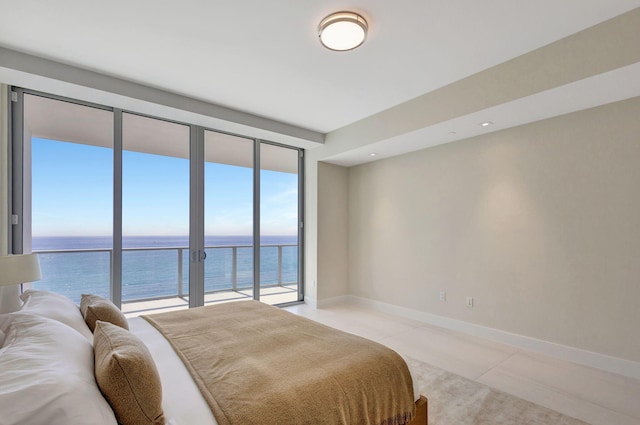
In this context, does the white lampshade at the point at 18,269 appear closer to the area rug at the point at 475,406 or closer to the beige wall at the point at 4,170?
the beige wall at the point at 4,170

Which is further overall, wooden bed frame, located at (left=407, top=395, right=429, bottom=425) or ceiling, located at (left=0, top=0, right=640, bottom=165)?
ceiling, located at (left=0, top=0, right=640, bottom=165)

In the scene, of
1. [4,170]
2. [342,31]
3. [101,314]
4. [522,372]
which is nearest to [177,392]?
[101,314]

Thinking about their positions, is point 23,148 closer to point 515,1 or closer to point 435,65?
point 435,65

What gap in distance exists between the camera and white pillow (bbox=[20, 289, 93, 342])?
1716 mm

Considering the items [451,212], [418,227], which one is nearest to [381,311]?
[418,227]

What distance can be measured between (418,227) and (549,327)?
1.93 meters

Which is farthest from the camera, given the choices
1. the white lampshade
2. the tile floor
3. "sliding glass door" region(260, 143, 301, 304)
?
"sliding glass door" region(260, 143, 301, 304)

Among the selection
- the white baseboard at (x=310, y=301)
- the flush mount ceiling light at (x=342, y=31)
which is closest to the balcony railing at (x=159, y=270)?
the white baseboard at (x=310, y=301)

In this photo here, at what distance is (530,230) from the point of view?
11.5 feet

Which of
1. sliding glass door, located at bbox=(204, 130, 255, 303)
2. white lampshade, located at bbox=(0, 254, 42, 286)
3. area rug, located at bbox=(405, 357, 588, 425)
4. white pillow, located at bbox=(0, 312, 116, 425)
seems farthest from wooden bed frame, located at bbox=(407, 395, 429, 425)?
sliding glass door, located at bbox=(204, 130, 255, 303)

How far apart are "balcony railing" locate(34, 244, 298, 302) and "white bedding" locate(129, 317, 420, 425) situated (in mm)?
2080

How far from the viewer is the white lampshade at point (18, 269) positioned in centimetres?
207

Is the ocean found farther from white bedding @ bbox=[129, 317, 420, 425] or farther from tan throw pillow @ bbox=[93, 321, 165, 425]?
tan throw pillow @ bbox=[93, 321, 165, 425]

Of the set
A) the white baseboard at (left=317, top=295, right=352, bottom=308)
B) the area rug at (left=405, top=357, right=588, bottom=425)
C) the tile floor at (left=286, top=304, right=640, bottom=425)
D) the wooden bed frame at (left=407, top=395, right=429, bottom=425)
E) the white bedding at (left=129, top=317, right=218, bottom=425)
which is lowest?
the white baseboard at (left=317, top=295, right=352, bottom=308)
